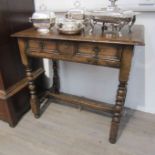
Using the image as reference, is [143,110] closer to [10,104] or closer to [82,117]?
[82,117]

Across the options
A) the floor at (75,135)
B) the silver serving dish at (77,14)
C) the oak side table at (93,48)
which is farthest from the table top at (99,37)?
the floor at (75,135)

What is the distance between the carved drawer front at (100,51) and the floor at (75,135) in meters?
→ 0.69

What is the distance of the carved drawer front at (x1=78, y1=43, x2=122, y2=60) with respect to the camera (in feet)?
3.33

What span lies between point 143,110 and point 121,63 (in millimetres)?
830

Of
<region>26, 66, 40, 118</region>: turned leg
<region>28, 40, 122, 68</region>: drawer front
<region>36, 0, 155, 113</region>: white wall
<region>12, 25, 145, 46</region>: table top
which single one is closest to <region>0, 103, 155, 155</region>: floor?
<region>26, 66, 40, 118</region>: turned leg

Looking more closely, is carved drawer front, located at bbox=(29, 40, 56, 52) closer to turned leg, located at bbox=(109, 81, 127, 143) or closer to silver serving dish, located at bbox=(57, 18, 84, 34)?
silver serving dish, located at bbox=(57, 18, 84, 34)

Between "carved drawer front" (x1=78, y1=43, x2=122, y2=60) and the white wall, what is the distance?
0.51 meters

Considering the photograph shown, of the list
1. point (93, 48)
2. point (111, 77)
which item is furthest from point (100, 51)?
point (111, 77)

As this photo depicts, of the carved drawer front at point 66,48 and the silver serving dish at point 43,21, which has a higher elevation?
the silver serving dish at point 43,21

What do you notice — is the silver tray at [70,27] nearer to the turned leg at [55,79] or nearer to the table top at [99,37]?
the table top at [99,37]

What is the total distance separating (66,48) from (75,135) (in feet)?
2.37

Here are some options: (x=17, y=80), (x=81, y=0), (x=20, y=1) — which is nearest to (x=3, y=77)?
(x=17, y=80)

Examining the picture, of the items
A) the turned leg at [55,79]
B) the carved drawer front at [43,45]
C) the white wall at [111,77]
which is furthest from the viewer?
the turned leg at [55,79]

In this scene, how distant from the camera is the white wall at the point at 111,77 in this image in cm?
142
